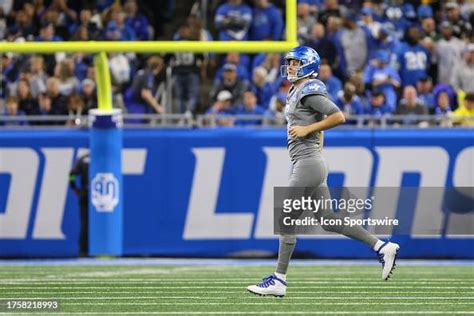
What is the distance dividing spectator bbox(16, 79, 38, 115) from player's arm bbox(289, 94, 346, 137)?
6.73m

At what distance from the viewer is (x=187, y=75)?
15.1 metres

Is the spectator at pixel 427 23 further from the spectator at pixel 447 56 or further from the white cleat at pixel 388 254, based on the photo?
the white cleat at pixel 388 254

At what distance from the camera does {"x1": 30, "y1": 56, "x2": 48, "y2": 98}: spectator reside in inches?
602

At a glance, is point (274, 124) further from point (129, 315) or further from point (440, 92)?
point (129, 315)

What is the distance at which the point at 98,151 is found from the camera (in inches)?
541

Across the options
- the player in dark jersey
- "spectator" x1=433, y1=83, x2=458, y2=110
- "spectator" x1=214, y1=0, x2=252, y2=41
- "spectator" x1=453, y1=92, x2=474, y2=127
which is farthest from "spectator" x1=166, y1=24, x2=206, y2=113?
the player in dark jersey

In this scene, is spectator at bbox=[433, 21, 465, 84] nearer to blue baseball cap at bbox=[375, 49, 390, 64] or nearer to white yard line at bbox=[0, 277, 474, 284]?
blue baseball cap at bbox=[375, 49, 390, 64]

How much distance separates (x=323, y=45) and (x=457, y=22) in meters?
1.87

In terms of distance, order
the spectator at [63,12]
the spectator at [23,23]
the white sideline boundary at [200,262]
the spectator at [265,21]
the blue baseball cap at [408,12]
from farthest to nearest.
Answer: the blue baseball cap at [408,12] → the spectator at [63,12] → the spectator at [23,23] → the spectator at [265,21] → the white sideline boundary at [200,262]

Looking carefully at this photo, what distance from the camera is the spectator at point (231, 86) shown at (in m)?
15.0

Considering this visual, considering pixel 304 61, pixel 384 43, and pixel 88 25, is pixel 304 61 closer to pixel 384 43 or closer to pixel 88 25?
pixel 384 43

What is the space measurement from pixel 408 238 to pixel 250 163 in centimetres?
184

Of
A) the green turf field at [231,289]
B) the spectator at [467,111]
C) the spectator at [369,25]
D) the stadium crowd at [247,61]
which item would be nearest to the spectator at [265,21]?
the stadium crowd at [247,61]

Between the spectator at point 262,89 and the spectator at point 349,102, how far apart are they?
0.77 meters
